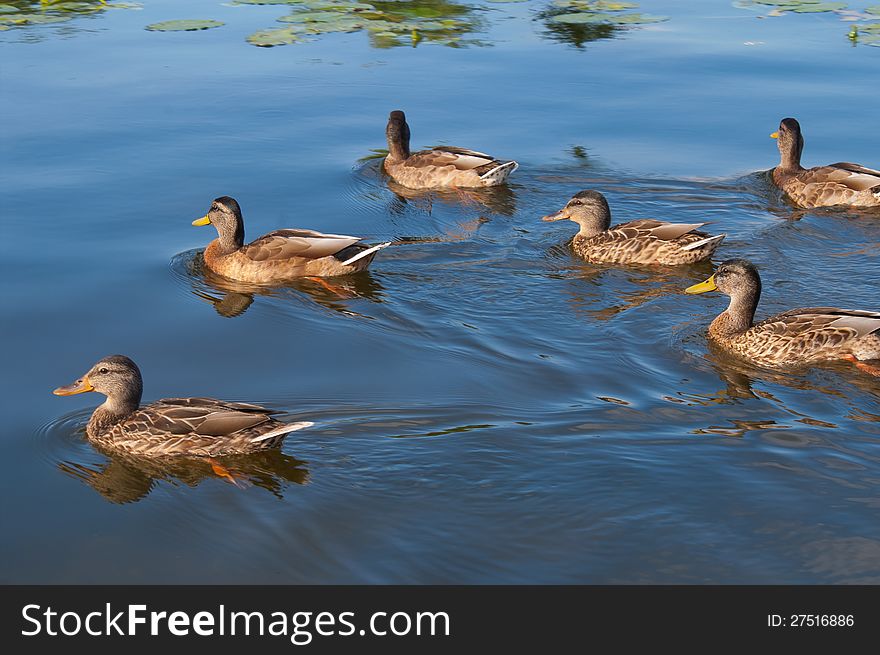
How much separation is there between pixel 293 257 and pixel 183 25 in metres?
11.0

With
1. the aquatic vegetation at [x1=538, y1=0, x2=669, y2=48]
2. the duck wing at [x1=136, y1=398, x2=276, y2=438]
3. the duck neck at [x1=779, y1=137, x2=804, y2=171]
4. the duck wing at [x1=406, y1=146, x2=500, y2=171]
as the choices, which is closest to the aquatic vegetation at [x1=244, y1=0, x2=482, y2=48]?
the aquatic vegetation at [x1=538, y1=0, x2=669, y2=48]

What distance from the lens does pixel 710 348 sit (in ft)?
35.8

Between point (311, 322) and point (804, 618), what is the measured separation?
18.9 feet

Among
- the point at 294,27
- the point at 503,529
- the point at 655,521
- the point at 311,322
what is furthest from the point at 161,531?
the point at 294,27

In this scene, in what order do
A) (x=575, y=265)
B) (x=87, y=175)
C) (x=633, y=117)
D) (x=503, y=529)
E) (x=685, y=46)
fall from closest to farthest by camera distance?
(x=503, y=529) < (x=575, y=265) < (x=87, y=175) < (x=633, y=117) < (x=685, y=46)

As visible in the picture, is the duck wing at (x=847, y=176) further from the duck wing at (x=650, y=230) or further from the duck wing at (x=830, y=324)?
the duck wing at (x=830, y=324)

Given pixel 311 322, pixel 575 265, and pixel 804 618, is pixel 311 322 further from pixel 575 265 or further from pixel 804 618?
pixel 804 618

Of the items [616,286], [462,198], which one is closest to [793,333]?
[616,286]

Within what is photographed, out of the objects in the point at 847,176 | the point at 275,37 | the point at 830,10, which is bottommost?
the point at 847,176

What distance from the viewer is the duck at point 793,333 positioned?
10289mm

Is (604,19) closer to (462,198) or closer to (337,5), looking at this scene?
(337,5)

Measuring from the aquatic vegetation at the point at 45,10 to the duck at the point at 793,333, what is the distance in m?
16.1

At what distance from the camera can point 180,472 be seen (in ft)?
28.2

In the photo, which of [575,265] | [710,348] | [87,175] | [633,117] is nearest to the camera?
[710,348]
